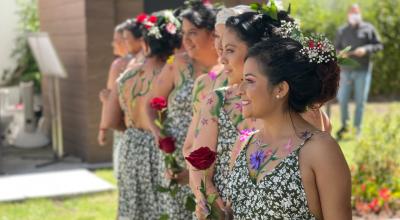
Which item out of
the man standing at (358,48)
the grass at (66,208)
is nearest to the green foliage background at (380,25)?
the man standing at (358,48)

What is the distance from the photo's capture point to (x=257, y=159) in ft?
8.07

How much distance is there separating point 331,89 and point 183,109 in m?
1.85

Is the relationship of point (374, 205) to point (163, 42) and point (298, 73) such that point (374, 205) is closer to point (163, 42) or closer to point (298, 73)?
point (163, 42)

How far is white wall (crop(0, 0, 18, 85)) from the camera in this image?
13672 mm

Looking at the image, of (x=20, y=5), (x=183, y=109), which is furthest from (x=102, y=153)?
(x=20, y=5)

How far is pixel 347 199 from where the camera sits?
2.26m

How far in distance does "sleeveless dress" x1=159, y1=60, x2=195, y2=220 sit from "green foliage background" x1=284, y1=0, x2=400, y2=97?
11568 millimetres

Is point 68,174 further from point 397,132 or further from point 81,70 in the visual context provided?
point 397,132

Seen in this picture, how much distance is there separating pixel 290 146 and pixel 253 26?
2.45 feet

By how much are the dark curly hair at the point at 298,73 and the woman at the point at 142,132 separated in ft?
7.52

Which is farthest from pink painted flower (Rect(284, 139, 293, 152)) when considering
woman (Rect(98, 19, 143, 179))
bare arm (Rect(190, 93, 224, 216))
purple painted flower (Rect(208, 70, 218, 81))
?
woman (Rect(98, 19, 143, 179))

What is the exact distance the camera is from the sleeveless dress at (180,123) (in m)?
4.13

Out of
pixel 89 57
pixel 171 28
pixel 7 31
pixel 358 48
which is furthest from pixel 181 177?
pixel 7 31

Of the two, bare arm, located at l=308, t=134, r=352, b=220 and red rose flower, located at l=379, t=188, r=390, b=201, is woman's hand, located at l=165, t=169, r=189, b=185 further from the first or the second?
red rose flower, located at l=379, t=188, r=390, b=201
